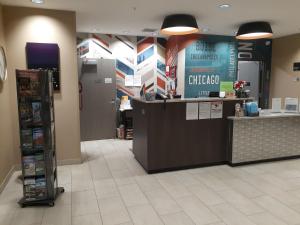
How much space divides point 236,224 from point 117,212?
52.3 inches

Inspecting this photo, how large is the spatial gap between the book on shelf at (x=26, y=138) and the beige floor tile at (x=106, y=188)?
1117mm

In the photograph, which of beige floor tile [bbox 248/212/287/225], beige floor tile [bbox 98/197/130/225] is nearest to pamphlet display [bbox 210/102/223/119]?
beige floor tile [bbox 248/212/287/225]

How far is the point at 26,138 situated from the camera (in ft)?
9.61

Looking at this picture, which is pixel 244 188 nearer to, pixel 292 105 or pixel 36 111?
pixel 292 105

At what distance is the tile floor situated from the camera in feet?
9.07

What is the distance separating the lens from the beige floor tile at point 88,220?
106 inches

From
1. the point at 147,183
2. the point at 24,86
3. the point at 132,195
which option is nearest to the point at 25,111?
the point at 24,86

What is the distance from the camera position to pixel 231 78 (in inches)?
277

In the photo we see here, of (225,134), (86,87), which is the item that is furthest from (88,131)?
(225,134)

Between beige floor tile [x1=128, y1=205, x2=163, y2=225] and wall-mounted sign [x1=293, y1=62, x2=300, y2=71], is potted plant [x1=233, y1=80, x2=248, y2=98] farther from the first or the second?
wall-mounted sign [x1=293, y1=62, x2=300, y2=71]

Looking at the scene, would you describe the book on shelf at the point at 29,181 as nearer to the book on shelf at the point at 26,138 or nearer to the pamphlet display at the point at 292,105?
the book on shelf at the point at 26,138

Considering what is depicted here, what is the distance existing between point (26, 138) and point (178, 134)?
7.51ft

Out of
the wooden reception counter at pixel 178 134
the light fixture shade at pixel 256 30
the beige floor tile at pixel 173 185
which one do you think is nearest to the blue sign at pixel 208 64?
the light fixture shade at pixel 256 30

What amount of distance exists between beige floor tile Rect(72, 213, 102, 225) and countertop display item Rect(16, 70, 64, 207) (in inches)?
19.1
